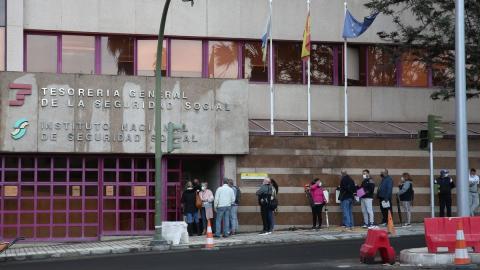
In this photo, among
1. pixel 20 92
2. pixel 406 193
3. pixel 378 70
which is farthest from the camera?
pixel 378 70

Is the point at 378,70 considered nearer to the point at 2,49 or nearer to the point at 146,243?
the point at 146,243

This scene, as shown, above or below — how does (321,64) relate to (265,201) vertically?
above

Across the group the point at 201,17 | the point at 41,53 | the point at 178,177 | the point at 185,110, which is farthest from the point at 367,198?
the point at 41,53

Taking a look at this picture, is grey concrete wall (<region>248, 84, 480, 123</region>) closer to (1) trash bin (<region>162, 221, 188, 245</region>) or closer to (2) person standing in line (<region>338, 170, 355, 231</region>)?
(2) person standing in line (<region>338, 170, 355, 231</region>)

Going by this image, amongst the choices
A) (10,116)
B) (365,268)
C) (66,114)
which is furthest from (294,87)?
(365,268)

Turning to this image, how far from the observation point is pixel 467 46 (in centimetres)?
2317

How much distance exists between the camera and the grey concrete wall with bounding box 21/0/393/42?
2605 centimetres

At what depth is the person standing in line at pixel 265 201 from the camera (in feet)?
74.8

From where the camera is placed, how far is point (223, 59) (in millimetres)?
27359

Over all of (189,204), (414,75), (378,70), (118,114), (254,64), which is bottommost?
(189,204)

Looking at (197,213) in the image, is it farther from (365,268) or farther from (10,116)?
(365,268)

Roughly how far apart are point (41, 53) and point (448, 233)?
17102 mm

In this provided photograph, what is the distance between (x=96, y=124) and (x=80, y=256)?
621 cm

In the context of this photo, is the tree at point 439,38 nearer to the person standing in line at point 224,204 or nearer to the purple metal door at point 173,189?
the person standing in line at point 224,204
